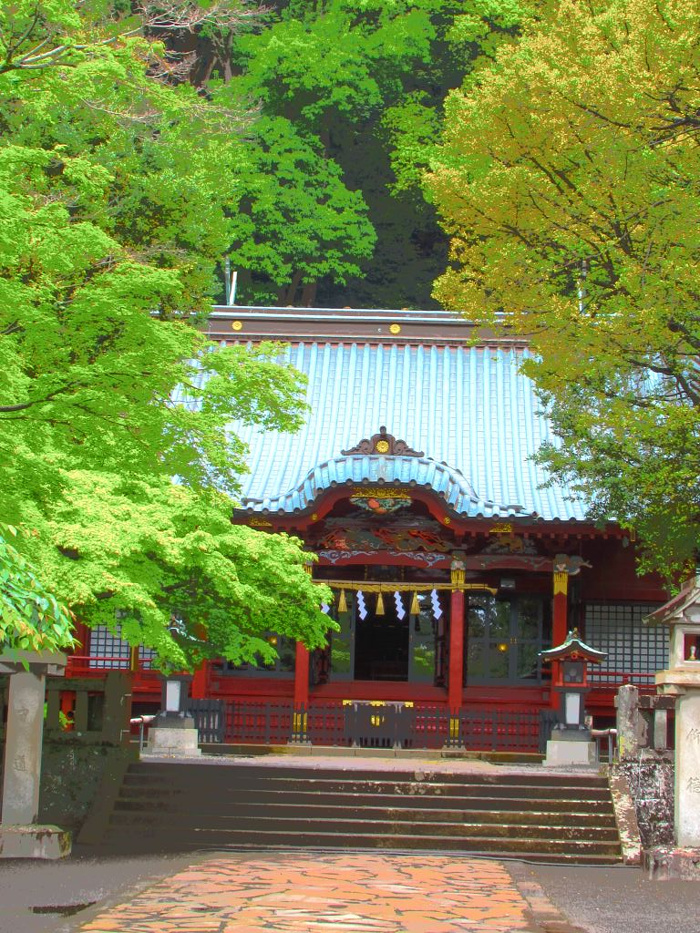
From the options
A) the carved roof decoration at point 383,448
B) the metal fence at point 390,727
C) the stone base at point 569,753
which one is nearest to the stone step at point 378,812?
the stone base at point 569,753

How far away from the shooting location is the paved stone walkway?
33.0 feet

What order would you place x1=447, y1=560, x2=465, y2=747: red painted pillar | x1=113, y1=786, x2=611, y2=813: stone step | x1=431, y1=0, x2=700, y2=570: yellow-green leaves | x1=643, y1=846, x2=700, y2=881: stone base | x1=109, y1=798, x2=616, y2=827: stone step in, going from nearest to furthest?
x1=643, y1=846, x2=700, y2=881: stone base → x1=431, y1=0, x2=700, y2=570: yellow-green leaves → x1=109, y1=798, x2=616, y2=827: stone step → x1=113, y1=786, x2=611, y2=813: stone step → x1=447, y1=560, x2=465, y2=747: red painted pillar

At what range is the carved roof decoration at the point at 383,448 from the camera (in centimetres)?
2281

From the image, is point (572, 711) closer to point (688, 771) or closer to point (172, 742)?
point (688, 771)

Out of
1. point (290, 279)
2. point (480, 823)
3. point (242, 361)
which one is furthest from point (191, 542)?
point (290, 279)

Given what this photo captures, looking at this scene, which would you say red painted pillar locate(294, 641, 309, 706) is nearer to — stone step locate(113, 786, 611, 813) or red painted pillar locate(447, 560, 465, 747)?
red painted pillar locate(447, 560, 465, 747)

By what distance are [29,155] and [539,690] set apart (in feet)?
51.6

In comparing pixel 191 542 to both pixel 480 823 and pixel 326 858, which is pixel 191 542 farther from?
pixel 480 823

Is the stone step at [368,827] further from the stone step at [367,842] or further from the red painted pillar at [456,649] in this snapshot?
the red painted pillar at [456,649]

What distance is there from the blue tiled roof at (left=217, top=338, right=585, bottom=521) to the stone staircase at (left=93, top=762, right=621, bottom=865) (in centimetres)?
657

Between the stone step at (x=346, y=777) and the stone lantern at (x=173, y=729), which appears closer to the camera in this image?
the stone step at (x=346, y=777)

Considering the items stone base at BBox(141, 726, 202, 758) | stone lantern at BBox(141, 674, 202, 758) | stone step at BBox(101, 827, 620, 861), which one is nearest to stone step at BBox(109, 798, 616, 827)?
stone step at BBox(101, 827, 620, 861)

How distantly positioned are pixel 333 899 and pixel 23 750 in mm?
4520

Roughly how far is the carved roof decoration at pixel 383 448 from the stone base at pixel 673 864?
10.2 m
